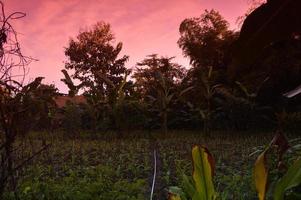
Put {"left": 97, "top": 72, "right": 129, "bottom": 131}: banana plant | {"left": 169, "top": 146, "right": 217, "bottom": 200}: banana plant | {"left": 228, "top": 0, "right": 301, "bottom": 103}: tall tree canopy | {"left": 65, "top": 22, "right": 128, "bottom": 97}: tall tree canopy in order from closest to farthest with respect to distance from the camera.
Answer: {"left": 228, "top": 0, "right": 301, "bottom": 103}: tall tree canopy < {"left": 169, "top": 146, "right": 217, "bottom": 200}: banana plant < {"left": 97, "top": 72, "right": 129, "bottom": 131}: banana plant < {"left": 65, "top": 22, "right": 128, "bottom": 97}: tall tree canopy

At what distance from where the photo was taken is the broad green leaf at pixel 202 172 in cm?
116

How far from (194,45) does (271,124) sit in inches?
173

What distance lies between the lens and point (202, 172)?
1217 mm

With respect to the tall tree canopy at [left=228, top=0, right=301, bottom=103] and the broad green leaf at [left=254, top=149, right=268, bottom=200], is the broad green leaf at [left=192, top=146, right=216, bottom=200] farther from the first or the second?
the tall tree canopy at [left=228, top=0, right=301, bottom=103]

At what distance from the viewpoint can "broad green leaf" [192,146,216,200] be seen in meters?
1.16

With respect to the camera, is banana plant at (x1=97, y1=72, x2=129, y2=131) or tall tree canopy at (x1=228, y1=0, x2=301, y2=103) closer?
tall tree canopy at (x1=228, y1=0, x2=301, y2=103)

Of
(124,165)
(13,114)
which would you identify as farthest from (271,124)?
(13,114)

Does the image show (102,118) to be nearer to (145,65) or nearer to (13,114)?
(13,114)

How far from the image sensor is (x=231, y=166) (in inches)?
176

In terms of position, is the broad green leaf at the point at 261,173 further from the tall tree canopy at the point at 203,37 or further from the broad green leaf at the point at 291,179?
the tall tree canopy at the point at 203,37

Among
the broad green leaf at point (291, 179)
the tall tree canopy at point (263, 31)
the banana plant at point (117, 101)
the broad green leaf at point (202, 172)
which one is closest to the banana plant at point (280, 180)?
the broad green leaf at point (291, 179)

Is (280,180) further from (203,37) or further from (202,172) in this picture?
(203,37)

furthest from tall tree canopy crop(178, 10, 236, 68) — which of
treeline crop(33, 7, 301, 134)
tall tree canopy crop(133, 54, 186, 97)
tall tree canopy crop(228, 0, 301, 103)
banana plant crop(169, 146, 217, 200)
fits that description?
tall tree canopy crop(228, 0, 301, 103)

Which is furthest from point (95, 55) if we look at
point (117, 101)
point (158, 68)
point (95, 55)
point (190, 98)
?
point (117, 101)
